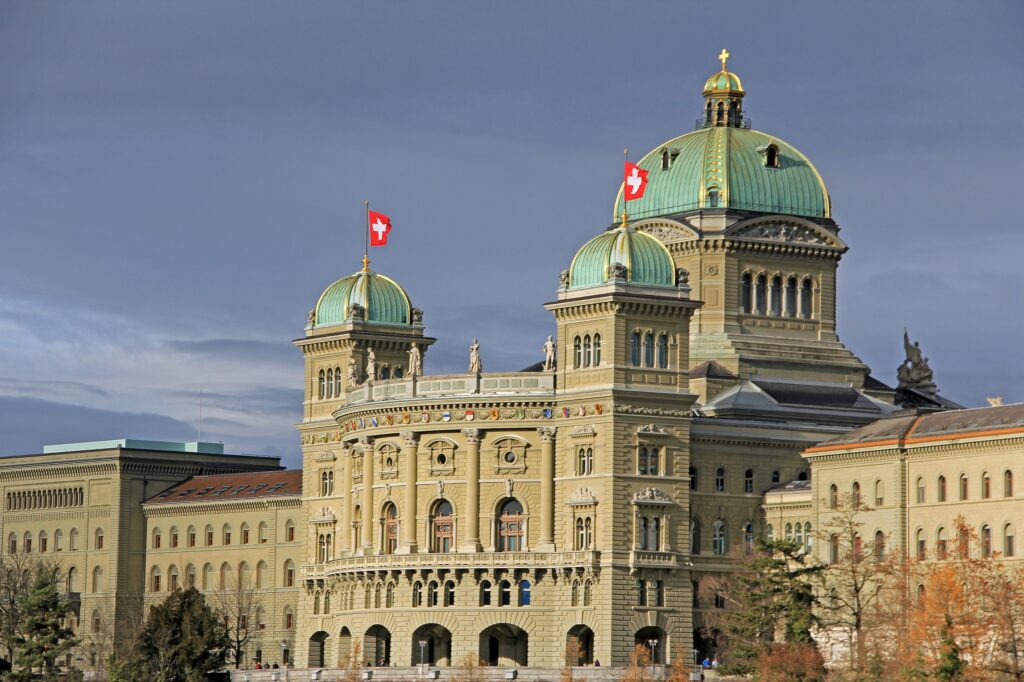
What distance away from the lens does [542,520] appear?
18025 centimetres

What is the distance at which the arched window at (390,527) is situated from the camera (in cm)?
18800

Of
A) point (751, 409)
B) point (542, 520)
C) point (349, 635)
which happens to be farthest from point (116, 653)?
point (751, 409)

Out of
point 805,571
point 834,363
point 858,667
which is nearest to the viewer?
point 858,667

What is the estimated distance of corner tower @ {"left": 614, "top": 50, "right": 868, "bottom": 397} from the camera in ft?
635

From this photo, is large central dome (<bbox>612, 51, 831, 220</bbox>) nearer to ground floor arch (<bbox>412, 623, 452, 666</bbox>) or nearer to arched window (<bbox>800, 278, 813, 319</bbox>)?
arched window (<bbox>800, 278, 813, 319</bbox>)

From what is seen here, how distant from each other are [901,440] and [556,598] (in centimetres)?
2376

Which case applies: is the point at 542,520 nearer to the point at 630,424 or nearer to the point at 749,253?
the point at 630,424

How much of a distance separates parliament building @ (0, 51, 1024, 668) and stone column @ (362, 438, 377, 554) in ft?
0.48

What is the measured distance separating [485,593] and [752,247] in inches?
1222

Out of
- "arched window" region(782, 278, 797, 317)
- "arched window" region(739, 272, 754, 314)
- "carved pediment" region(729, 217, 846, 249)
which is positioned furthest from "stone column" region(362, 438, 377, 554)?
"arched window" region(782, 278, 797, 317)

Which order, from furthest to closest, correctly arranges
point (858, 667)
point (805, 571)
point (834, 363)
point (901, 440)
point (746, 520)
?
point (834, 363)
point (746, 520)
point (901, 440)
point (805, 571)
point (858, 667)

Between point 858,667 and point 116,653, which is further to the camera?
point 116,653

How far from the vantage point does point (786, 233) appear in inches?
7707

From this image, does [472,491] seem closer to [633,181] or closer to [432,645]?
[432,645]
